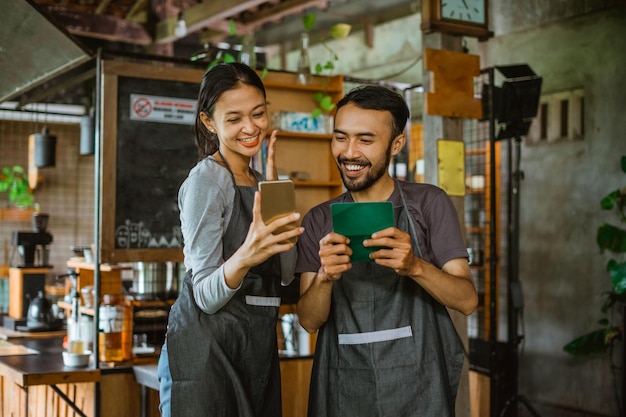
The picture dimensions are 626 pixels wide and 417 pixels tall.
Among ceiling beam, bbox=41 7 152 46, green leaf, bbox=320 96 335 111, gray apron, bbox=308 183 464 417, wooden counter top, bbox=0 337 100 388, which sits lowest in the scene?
wooden counter top, bbox=0 337 100 388

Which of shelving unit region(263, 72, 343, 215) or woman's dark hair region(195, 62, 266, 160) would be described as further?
shelving unit region(263, 72, 343, 215)

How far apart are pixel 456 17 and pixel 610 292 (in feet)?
10.5

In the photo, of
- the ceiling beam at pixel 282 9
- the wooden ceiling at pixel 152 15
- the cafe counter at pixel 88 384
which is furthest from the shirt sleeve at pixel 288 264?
the ceiling beam at pixel 282 9

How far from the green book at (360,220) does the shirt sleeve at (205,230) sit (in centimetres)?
32

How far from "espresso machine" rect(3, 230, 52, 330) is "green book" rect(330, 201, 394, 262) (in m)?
4.62

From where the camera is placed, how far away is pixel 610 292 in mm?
6117

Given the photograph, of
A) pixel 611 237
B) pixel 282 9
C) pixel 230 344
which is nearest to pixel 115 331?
pixel 230 344

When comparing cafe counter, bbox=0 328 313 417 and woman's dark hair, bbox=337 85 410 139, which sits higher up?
woman's dark hair, bbox=337 85 410 139

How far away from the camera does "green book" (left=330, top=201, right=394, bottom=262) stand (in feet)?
6.06

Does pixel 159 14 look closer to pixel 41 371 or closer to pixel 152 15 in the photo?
pixel 152 15

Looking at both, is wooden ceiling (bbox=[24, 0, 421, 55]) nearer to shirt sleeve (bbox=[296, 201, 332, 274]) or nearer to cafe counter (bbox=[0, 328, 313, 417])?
cafe counter (bbox=[0, 328, 313, 417])

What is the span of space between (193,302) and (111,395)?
212 centimetres

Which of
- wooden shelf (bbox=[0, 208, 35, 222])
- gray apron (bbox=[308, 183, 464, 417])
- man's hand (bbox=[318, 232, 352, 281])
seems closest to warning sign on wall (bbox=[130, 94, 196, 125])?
gray apron (bbox=[308, 183, 464, 417])

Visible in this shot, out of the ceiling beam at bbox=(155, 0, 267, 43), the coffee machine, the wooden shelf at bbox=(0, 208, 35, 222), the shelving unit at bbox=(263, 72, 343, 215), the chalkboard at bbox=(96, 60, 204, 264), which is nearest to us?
the chalkboard at bbox=(96, 60, 204, 264)
